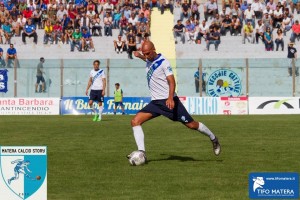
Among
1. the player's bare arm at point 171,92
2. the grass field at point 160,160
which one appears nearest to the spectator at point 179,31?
the grass field at point 160,160

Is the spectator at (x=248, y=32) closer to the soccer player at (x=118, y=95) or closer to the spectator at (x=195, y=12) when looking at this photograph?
the spectator at (x=195, y=12)

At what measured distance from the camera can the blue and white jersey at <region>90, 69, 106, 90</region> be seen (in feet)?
111

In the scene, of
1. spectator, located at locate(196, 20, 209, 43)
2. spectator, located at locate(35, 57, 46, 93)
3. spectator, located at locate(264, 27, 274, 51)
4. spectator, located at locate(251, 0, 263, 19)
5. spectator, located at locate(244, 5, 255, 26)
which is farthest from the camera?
spectator, located at locate(251, 0, 263, 19)

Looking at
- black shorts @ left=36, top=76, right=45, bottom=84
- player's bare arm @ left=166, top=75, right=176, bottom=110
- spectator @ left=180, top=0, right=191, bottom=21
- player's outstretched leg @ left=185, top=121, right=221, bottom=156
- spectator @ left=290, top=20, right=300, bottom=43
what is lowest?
player's outstretched leg @ left=185, top=121, right=221, bottom=156

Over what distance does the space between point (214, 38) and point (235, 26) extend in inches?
83.0

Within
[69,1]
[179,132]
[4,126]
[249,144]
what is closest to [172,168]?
[249,144]

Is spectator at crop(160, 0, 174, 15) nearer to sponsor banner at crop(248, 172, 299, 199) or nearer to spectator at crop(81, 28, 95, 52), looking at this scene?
spectator at crop(81, 28, 95, 52)

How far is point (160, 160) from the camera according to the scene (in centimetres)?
1742

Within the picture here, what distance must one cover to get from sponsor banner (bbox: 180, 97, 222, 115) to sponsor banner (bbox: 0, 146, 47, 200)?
35.2 m

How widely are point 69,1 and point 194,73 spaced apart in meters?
12.1

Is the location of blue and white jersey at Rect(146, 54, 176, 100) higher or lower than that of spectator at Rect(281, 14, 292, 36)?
lower

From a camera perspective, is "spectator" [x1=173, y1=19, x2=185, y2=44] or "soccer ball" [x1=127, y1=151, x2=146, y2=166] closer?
"soccer ball" [x1=127, y1=151, x2=146, y2=166]

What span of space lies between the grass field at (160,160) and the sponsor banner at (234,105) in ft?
50.1

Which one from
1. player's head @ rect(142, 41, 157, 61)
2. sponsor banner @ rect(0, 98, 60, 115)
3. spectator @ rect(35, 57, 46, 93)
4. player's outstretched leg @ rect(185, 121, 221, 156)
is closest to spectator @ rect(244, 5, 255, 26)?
spectator @ rect(35, 57, 46, 93)
